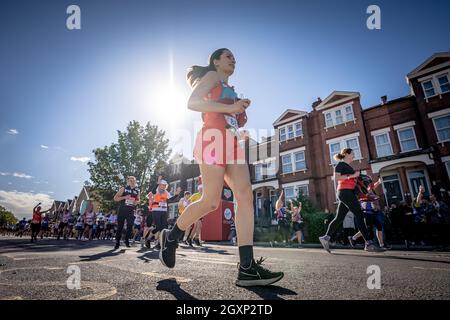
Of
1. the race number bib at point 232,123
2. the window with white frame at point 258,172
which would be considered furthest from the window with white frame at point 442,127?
the race number bib at point 232,123

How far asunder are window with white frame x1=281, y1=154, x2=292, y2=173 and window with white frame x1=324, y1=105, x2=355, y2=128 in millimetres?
4568

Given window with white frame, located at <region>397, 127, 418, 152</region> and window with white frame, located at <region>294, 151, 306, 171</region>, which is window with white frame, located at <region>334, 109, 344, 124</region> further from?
window with white frame, located at <region>397, 127, 418, 152</region>

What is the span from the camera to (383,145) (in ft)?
62.9

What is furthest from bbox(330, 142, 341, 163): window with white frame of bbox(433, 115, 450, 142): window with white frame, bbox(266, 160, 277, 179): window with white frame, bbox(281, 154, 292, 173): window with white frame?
bbox(433, 115, 450, 142): window with white frame

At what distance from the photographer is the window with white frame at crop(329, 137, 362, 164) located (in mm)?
20323

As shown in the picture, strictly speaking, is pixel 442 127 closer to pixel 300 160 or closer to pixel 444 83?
pixel 444 83

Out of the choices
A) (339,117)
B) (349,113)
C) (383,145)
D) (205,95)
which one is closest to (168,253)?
(205,95)

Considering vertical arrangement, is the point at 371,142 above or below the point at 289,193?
above

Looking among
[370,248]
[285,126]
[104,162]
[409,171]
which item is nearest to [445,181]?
[409,171]

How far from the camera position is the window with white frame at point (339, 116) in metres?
21.6

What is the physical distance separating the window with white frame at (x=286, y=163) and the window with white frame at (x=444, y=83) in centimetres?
1233

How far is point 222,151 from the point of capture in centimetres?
242

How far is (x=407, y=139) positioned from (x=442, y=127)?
210 cm
